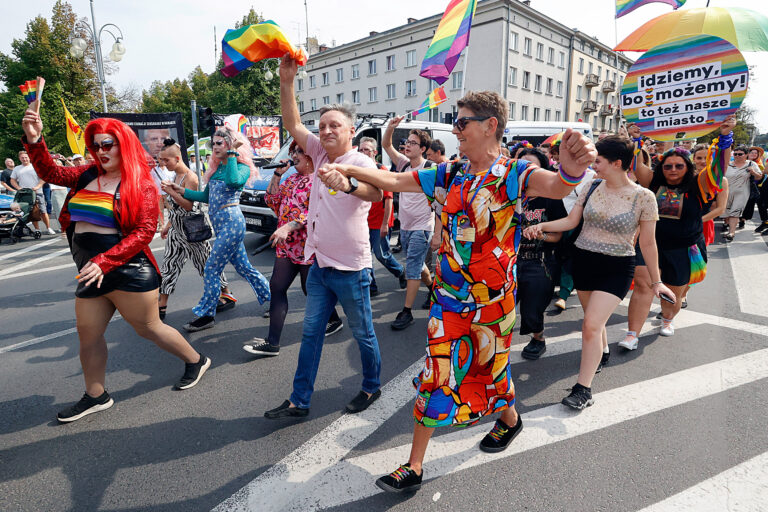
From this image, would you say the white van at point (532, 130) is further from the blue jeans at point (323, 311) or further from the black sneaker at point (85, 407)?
the black sneaker at point (85, 407)

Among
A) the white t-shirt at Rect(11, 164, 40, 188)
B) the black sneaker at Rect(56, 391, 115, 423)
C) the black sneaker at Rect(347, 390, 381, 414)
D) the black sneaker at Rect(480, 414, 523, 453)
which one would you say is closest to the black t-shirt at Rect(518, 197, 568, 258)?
the black sneaker at Rect(480, 414, 523, 453)

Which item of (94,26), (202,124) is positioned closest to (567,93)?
Answer: (94,26)

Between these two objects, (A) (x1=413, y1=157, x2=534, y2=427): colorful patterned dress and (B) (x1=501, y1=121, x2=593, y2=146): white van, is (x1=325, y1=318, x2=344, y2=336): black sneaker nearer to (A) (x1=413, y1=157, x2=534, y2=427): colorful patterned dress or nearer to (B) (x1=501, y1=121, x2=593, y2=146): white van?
(A) (x1=413, y1=157, x2=534, y2=427): colorful patterned dress

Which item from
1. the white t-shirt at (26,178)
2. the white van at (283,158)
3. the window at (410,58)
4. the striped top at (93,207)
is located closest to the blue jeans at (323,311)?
the striped top at (93,207)

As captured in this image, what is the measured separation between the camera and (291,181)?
13.2ft

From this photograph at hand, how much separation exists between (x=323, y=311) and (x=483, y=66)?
38705 mm

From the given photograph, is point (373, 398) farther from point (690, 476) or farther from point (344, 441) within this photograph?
point (690, 476)

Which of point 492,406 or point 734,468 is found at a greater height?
point 492,406

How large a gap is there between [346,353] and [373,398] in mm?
945

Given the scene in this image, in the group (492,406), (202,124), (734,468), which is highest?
(202,124)

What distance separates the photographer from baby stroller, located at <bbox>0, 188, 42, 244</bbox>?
9812 millimetres

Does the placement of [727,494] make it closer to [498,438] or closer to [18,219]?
[498,438]

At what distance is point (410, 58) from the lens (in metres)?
41.7

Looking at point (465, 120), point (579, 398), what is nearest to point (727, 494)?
point (579, 398)
